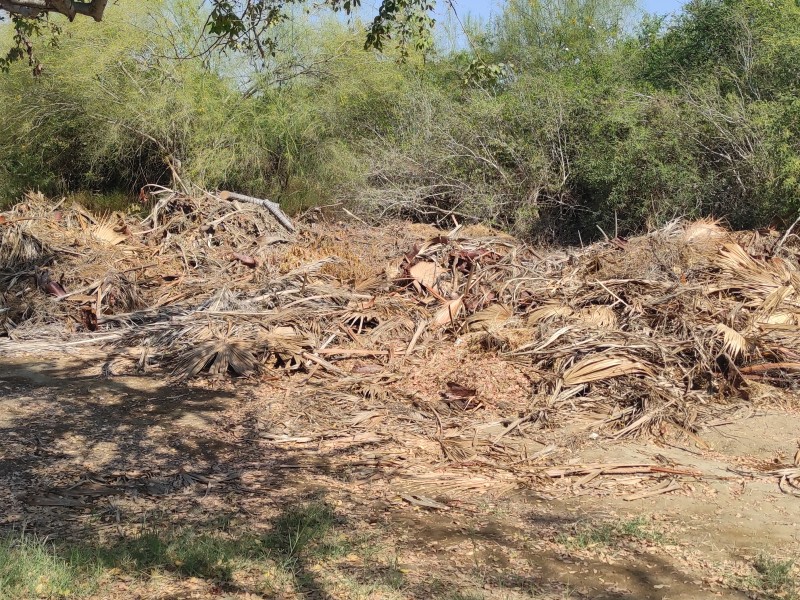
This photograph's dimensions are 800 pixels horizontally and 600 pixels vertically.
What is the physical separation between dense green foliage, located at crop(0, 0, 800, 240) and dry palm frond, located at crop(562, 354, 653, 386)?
651cm

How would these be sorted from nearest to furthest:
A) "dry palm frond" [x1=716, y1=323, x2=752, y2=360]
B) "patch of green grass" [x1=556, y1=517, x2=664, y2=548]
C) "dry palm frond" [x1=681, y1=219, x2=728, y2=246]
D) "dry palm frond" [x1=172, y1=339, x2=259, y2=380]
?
"patch of green grass" [x1=556, y1=517, x2=664, y2=548]
"dry palm frond" [x1=716, y1=323, x2=752, y2=360]
"dry palm frond" [x1=172, y1=339, x2=259, y2=380]
"dry palm frond" [x1=681, y1=219, x2=728, y2=246]

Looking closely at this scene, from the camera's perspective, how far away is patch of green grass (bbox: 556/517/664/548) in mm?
4105

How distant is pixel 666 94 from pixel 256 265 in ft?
24.4

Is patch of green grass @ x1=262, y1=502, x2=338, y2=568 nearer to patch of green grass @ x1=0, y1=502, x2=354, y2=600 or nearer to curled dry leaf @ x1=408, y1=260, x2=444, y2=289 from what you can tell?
patch of green grass @ x1=0, y1=502, x2=354, y2=600

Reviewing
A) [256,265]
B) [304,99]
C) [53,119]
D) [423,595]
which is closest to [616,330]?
[423,595]

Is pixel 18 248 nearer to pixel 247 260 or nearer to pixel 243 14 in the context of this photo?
pixel 247 260

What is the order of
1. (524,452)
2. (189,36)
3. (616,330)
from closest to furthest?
(524,452) → (616,330) → (189,36)

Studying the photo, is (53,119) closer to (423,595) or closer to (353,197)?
(353,197)

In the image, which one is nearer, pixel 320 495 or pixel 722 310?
pixel 320 495

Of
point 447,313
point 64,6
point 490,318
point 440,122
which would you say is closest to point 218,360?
point 447,313

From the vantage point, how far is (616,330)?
715 centimetres

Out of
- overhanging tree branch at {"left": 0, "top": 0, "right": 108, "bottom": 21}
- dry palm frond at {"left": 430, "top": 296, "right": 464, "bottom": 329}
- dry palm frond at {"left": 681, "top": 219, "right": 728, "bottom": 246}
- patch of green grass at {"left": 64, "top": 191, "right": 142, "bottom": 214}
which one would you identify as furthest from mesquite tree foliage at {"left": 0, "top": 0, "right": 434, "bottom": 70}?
patch of green grass at {"left": 64, "top": 191, "right": 142, "bottom": 214}

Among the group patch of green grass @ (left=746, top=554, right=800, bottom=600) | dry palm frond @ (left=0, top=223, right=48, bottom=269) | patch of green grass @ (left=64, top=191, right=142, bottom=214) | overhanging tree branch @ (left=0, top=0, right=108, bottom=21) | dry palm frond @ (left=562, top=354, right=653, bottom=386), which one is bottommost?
patch of green grass @ (left=746, top=554, right=800, bottom=600)

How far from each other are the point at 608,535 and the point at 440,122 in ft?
42.8
